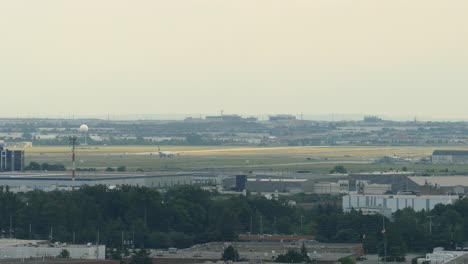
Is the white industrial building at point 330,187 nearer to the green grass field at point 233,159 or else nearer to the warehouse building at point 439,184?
the warehouse building at point 439,184

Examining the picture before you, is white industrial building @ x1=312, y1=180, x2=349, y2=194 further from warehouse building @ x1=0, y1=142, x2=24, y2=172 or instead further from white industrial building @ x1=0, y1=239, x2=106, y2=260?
white industrial building @ x1=0, y1=239, x2=106, y2=260

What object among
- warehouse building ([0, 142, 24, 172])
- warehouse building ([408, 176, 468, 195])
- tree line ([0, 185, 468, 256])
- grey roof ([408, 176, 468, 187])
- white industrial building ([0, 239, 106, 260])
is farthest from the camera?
warehouse building ([0, 142, 24, 172])

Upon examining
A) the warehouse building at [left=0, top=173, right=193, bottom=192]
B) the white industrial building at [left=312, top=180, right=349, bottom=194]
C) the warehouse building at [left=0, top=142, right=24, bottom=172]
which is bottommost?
the white industrial building at [left=312, top=180, right=349, bottom=194]

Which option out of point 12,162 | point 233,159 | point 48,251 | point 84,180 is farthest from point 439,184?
point 233,159

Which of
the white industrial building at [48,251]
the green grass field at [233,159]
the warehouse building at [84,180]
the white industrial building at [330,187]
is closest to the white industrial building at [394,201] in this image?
the warehouse building at [84,180]

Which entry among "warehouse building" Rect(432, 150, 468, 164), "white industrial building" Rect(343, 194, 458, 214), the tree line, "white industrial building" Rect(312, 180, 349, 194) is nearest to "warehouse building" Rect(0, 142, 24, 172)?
"white industrial building" Rect(312, 180, 349, 194)

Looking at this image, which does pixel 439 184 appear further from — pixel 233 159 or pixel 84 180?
pixel 233 159
